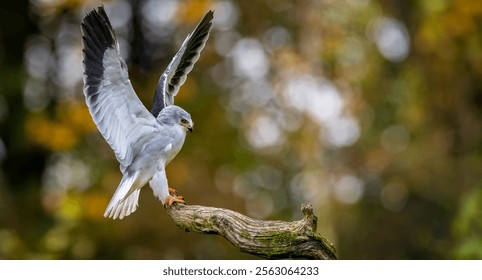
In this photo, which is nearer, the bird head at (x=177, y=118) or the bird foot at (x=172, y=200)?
the bird head at (x=177, y=118)

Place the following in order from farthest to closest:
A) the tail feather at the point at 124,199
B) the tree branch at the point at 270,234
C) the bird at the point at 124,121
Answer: the tree branch at the point at 270,234 < the bird at the point at 124,121 < the tail feather at the point at 124,199

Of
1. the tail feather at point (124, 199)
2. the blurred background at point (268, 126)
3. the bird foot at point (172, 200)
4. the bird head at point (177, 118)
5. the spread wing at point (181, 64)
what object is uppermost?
the blurred background at point (268, 126)

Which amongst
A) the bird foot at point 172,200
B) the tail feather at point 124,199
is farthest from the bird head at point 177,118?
the bird foot at point 172,200

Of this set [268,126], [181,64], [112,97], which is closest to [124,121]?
[112,97]

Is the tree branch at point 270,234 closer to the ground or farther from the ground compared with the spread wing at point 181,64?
closer to the ground

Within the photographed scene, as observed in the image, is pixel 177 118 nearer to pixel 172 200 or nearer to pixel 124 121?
pixel 124 121

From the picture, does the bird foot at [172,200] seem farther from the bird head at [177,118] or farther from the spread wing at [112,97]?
the bird head at [177,118]

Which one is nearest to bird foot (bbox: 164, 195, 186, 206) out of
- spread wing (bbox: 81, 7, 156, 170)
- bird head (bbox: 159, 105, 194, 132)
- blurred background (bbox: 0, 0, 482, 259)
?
spread wing (bbox: 81, 7, 156, 170)

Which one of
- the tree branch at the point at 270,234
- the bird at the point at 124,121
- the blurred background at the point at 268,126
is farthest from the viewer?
the blurred background at the point at 268,126

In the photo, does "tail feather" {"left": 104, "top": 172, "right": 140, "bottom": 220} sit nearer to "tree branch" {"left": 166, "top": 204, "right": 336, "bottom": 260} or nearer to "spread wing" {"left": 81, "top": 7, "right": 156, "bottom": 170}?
"spread wing" {"left": 81, "top": 7, "right": 156, "bottom": 170}

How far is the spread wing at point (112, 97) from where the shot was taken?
4.63 m

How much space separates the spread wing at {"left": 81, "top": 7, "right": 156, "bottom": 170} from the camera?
4629 millimetres

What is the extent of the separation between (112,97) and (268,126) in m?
12.4
